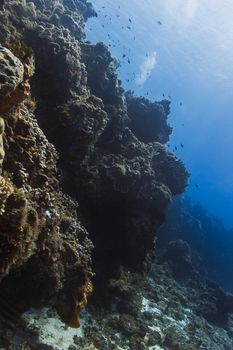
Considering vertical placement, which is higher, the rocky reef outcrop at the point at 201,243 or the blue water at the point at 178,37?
the blue water at the point at 178,37

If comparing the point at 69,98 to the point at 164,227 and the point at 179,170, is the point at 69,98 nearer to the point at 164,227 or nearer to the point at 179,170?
the point at 179,170

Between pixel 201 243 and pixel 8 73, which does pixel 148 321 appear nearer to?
pixel 8 73

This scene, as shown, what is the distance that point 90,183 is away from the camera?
1362cm

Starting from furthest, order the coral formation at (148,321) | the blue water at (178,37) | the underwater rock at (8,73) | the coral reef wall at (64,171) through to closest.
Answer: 1. the blue water at (178,37)
2. the coral formation at (148,321)
3. the coral reef wall at (64,171)
4. the underwater rock at (8,73)

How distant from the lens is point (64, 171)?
13.1 metres

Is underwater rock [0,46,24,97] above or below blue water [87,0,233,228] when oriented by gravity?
below

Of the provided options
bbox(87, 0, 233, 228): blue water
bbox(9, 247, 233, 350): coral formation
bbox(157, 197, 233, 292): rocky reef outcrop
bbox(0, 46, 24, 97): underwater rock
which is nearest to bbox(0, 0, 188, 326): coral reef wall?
bbox(0, 46, 24, 97): underwater rock

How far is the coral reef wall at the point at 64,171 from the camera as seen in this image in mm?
6730

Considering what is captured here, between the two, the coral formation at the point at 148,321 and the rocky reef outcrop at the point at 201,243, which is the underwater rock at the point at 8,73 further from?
the rocky reef outcrop at the point at 201,243

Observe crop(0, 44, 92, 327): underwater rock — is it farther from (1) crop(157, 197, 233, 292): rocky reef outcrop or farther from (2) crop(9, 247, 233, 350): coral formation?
(1) crop(157, 197, 233, 292): rocky reef outcrop

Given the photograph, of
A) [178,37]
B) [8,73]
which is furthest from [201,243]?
[8,73]

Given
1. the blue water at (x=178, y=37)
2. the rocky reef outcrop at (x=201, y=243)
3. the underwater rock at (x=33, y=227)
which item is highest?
the blue water at (x=178, y=37)

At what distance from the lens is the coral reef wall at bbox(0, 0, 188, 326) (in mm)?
6730

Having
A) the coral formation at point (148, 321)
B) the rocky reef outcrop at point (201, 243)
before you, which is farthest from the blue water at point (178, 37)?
the coral formation at point (148, 321)
